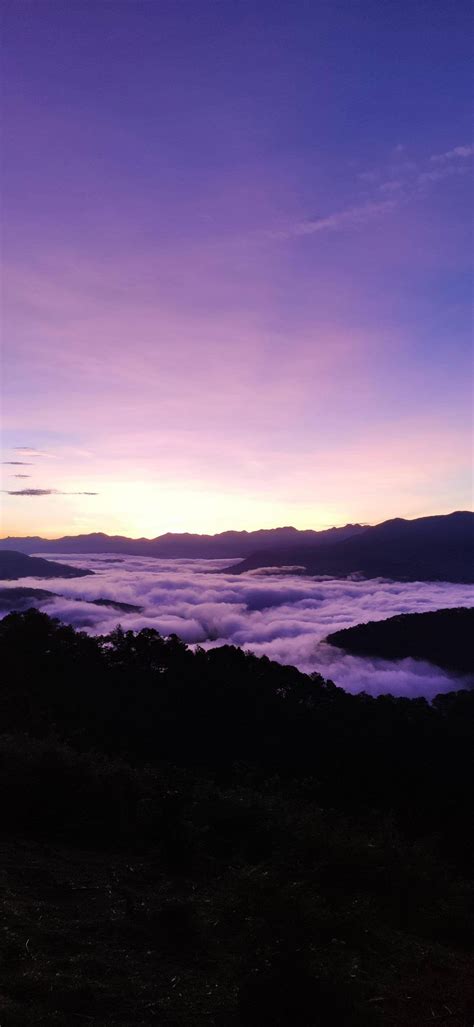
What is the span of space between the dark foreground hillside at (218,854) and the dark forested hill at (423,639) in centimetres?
7210

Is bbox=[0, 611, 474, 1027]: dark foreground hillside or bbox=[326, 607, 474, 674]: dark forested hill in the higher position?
bbox=[0, 611, 474, 1027]: dark foreground hillside

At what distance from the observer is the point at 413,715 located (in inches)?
1784

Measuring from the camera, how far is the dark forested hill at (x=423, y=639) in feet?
370

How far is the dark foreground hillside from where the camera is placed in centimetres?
948

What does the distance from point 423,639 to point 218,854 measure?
106691 millimetres

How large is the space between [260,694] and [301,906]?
31.0m

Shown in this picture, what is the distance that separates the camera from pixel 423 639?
119 meters

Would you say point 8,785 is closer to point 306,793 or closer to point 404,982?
point 404,982

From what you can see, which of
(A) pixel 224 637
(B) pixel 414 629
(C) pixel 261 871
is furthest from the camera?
(A) pixel 224 637

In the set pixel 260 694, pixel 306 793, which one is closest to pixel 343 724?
pixel 260 694

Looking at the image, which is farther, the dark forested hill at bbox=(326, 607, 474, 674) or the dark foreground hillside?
the dark forested hill at bbox=(326, 607, 474, 674)

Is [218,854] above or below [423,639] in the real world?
above

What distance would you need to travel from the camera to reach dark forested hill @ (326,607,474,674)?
112750 millimetres

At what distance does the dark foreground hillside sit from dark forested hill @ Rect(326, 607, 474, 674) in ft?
237
